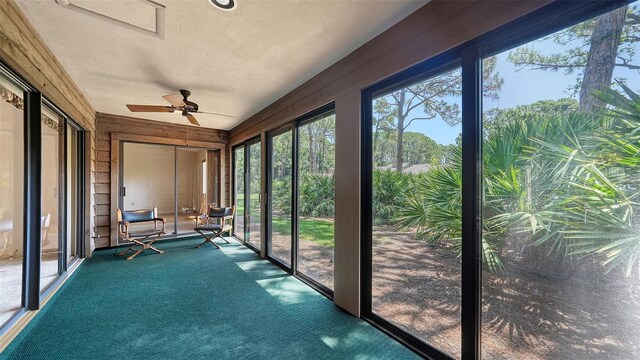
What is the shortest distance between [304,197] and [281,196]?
1.94 ft

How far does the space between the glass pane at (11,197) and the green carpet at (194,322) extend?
32 cm

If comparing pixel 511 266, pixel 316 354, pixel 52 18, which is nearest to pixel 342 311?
pixel 316 354

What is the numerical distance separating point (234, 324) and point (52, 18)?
2753mm

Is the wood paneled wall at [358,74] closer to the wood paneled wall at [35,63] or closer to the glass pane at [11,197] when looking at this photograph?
the wood paneled wall at [35,63]

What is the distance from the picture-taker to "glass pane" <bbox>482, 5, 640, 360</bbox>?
43.5 inches

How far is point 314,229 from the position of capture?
317cm

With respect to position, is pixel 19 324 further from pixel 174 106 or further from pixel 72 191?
pixel 174 106

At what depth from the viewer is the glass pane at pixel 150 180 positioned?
5.27 meters

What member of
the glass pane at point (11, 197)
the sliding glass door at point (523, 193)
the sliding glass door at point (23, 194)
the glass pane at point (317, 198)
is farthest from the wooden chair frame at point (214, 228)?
the sliding glass door at point (523, 193)

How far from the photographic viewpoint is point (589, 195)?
1179 mm

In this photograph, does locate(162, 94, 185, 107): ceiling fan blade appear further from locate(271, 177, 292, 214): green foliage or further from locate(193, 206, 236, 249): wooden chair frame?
locate(193, 206, 236, 249): wooden chair frame

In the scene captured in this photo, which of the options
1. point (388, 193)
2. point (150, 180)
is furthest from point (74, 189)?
point (388, 193)

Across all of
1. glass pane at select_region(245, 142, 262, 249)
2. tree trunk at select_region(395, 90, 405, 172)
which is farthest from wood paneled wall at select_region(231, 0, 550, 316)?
glass pane at select_region(245, 142, 262, 249)

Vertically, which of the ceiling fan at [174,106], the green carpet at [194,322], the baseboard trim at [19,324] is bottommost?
the green carpet at [194,322]
